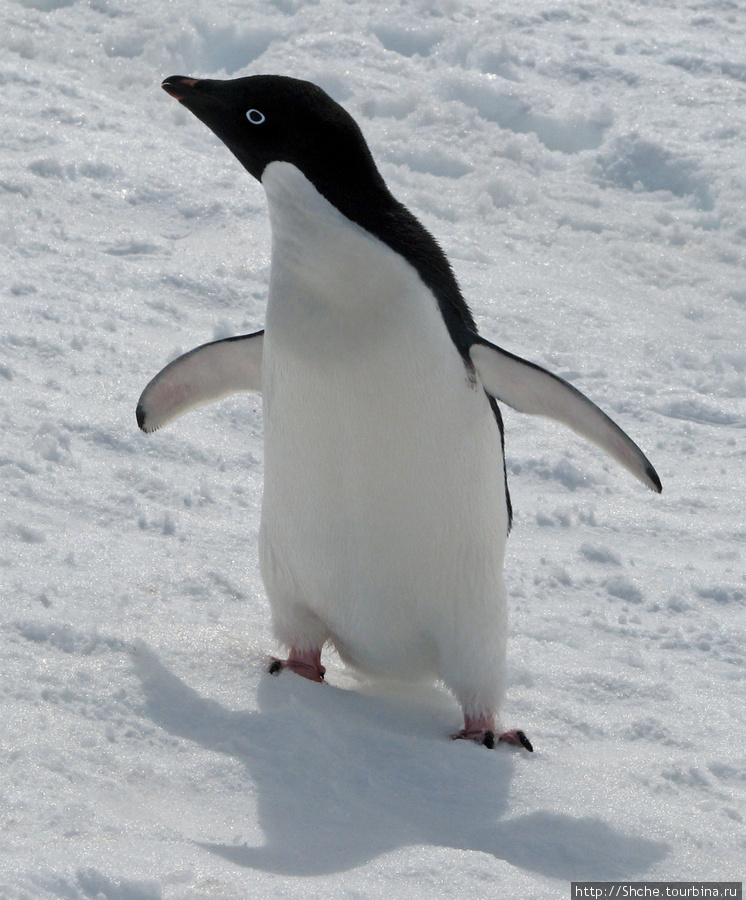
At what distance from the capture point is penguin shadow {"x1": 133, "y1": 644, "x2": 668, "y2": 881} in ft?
6.82

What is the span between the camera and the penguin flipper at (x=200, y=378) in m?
2.89

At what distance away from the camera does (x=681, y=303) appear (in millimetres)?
5613

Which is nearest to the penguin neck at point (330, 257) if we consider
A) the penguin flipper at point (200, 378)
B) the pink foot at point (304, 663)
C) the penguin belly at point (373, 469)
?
the penguin belly at point (373, 469)

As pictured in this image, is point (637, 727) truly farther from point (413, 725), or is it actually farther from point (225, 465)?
point (225, 465)

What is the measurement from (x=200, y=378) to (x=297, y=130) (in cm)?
73

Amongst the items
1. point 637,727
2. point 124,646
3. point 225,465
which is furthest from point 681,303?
point 124,646

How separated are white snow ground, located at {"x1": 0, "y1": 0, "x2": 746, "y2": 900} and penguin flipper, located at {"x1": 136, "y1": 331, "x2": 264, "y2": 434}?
38cm

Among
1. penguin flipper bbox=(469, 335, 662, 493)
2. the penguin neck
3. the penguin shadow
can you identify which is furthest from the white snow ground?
the penguin neck

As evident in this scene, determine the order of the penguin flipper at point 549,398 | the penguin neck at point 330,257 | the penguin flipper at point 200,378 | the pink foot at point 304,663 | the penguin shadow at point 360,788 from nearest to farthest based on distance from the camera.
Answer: the penguin shadow at point 360,788 < the penguin neck at point 330,257 < the penguin flipper at point 549,398 < the pink foot at point 304,663 < the penguin flipper at point 200,378

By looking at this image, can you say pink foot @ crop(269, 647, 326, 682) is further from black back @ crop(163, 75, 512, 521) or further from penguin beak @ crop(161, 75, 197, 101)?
penguin beak @ crop(161, 75, 197, 101)

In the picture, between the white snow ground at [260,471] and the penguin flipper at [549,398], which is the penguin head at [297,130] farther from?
the white snow ground at [260,471]

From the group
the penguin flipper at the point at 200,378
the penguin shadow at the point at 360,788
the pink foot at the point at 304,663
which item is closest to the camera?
the penguin shadow at the point at 360,788

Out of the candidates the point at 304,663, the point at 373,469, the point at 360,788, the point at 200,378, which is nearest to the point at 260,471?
the point at 200,378

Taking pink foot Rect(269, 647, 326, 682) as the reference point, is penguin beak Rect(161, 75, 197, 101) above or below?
above
